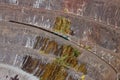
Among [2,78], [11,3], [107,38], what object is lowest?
[2,78]

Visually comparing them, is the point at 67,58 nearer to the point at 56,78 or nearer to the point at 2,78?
the point at 56,78

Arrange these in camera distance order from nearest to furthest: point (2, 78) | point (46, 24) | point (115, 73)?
1. point (115, 73)
2. point (2, 78)
3. point (46, 24)

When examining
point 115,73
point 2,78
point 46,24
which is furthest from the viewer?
point 46,24

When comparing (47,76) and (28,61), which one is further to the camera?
(28,61)

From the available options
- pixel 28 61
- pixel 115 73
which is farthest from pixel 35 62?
pixel 115 73

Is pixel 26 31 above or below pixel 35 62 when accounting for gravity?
above

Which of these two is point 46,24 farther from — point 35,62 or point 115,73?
point 115,73

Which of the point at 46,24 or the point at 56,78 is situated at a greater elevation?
the point at 46,24

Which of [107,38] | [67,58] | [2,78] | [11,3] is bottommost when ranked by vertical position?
[2,78]

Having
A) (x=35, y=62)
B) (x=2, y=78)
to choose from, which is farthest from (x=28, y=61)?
(x=2, y=78)
